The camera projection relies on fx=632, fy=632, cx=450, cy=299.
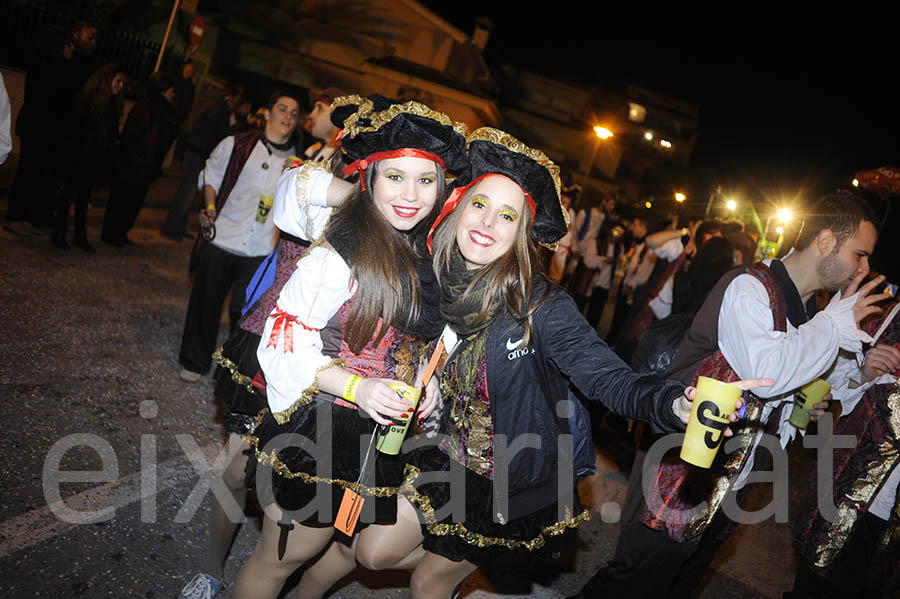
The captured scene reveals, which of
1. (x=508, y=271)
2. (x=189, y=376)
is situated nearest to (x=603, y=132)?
(x=189, y=376)

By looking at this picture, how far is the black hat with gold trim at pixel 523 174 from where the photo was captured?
2564mm

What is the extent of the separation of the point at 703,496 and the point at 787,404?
0.65m

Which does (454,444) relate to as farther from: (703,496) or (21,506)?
(21,506)

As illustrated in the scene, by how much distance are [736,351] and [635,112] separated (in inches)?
1875

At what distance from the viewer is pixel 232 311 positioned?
491 centimetres

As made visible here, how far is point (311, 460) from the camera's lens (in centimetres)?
238

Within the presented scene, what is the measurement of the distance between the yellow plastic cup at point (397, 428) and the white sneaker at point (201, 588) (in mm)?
1306

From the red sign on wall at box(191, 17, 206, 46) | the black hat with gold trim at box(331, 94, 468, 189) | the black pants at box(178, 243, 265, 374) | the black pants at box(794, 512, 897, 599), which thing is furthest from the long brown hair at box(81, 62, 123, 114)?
the black pants at box(794, 512, 897, 599)

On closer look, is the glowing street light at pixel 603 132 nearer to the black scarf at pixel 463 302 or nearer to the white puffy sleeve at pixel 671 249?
the white puffy sleeve at pixel 671 249

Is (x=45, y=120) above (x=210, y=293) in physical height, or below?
above

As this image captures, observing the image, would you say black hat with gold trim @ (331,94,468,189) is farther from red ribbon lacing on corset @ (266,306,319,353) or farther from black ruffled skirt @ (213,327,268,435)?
black ruffled skirt @ (213,327,268,435)

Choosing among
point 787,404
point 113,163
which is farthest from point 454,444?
point 113,163

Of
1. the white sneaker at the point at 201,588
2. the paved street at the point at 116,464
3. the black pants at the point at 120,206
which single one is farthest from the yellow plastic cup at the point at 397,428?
the black pants at the point at 120,206

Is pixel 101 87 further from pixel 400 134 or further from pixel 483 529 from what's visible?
pixel 483 529
